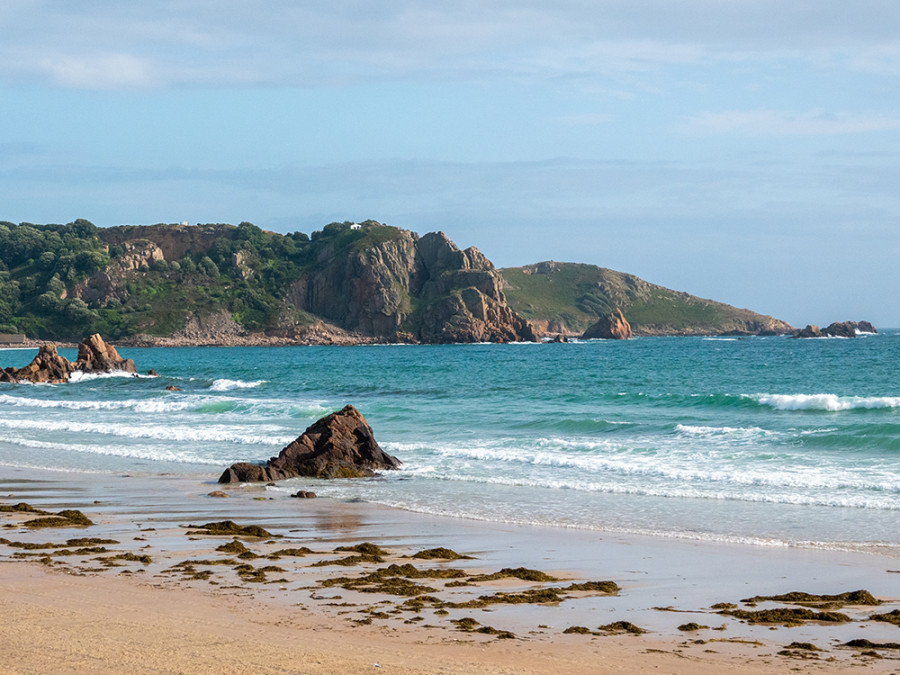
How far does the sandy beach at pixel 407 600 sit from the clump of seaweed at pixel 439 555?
3.4 inches

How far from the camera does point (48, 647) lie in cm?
671

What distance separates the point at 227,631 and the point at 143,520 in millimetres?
6702

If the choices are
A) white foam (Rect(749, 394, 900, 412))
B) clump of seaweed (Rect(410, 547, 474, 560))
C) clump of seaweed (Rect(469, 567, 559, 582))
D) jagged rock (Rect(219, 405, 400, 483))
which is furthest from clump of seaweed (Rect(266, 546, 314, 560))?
white foam (Rect(749, 394, 900, 412))

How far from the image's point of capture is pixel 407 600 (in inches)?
338

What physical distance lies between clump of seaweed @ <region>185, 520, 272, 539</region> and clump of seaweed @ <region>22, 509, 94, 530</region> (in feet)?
5.52

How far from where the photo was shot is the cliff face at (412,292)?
159000 mm

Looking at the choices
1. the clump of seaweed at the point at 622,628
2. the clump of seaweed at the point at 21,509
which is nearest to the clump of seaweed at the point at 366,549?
the clump of seaweed at the point at 622,628

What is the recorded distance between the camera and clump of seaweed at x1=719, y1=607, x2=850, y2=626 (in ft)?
26.0

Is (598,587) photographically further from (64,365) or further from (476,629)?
(64,365)

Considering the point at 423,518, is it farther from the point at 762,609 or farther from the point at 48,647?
the point at 48,647

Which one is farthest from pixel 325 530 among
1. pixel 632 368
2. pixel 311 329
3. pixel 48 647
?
pixel 311 329

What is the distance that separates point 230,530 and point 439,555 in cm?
331

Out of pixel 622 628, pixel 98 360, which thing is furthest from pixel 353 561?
pixel 98 360

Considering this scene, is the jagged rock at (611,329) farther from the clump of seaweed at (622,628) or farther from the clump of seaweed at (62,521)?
the clump of seaweed at (622,628)
